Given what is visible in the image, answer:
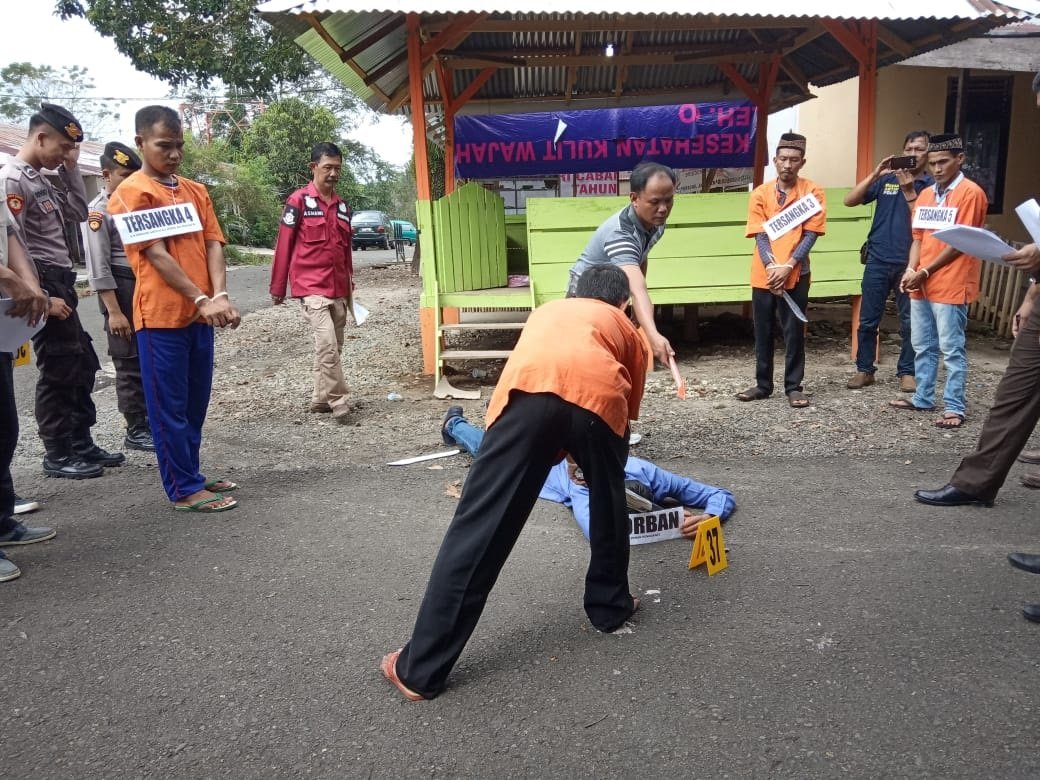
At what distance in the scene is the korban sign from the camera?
10.7 metres

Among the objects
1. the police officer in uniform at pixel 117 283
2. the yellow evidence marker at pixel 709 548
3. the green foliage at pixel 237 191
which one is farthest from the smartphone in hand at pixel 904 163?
the green foliage at pixel 237 191

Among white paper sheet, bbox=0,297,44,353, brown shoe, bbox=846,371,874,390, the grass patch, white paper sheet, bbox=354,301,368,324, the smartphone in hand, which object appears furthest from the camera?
the grass patch

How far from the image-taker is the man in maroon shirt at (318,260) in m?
5.95

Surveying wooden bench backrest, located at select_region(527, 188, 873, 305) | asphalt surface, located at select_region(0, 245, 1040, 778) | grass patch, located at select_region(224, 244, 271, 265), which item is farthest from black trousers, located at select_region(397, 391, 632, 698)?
grass patch, located at select_region(224, 244, 271, 265)

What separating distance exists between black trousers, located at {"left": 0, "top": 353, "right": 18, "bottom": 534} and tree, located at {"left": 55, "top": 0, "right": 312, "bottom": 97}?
44.7 ft

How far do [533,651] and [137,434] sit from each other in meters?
3.88

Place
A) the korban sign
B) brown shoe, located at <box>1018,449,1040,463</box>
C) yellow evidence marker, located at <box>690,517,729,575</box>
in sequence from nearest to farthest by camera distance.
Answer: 1. yellow evidence marker, located at <box>690,517,729,575</box>
2. brown shoe, located at <box>1018,449,1040,463</box>
3. the korban sign

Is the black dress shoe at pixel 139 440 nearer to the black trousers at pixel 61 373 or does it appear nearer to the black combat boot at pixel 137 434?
the black combat boot at pixel 137 434

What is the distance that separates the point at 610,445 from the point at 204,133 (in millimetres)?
42214

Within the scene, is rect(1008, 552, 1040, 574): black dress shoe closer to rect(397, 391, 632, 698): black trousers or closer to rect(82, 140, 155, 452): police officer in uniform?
rect(397, 391, 632, 698): black trousers

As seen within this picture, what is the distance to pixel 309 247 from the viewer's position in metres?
5.98

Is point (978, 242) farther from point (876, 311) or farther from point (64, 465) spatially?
point (64, 465)

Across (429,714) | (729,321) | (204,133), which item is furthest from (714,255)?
(204,133)

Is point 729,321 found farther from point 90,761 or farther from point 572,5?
point 90,761
